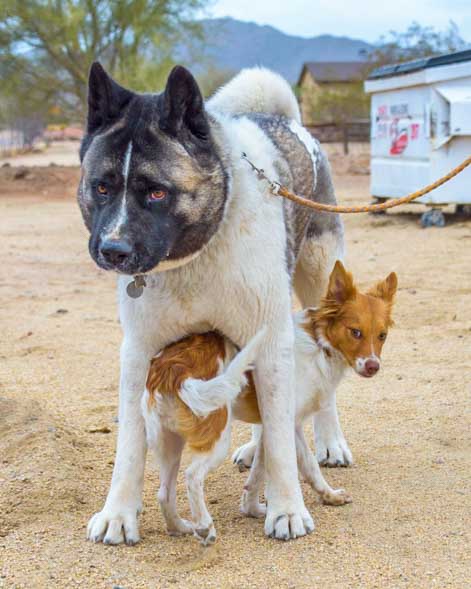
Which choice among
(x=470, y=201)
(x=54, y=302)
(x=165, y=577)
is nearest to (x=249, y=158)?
(x=165, y=577)

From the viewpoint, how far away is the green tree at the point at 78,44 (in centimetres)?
2542

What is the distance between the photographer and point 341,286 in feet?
13.5

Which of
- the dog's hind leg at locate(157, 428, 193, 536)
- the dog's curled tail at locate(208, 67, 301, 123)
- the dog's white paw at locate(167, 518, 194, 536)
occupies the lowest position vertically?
the dog's white paw at locate(167, 518, 194, 536)

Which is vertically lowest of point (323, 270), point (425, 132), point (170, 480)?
point (170, 480)

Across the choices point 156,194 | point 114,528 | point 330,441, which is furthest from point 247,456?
point 156,194

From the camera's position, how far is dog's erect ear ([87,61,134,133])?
11.6ft

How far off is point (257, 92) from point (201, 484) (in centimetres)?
245

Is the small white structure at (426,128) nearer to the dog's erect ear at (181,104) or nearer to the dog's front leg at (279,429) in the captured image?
the dog's front leg at (279,429)

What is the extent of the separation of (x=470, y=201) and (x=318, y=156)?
25.3 feet

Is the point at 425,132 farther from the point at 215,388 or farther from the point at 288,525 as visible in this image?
the point at 215,388

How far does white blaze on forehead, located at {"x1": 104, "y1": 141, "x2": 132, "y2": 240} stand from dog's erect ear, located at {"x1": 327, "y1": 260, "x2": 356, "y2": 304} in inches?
47.8

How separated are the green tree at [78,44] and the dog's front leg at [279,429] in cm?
2305

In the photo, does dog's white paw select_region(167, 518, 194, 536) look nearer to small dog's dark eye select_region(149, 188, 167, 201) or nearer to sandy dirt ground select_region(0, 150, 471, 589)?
sandy dirt ground select_region(0, 150, 471, 589)

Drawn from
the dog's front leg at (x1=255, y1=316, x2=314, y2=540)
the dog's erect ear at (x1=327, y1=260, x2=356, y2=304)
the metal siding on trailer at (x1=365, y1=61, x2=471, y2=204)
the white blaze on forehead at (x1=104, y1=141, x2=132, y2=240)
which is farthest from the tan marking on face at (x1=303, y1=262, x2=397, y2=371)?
the metal siding on trailer at (x1=365, y1=61, x2=471, y2=204)
